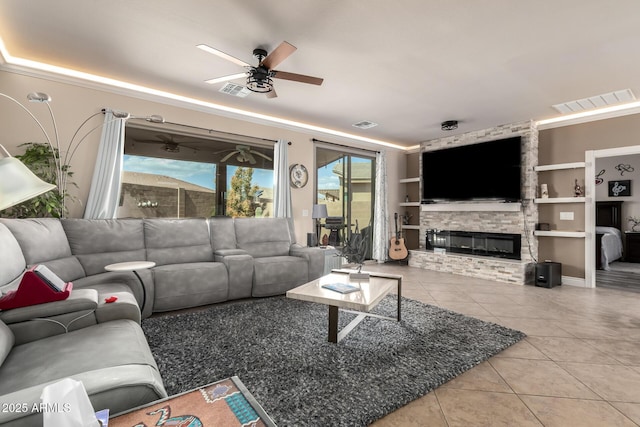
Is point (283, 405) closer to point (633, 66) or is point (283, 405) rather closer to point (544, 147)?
point (633, 66)

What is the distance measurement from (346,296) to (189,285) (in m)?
1.83

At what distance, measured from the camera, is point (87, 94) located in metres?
3.58

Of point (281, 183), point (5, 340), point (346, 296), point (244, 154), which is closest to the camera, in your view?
point (5, 340)

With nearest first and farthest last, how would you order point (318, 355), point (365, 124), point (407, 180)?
point (318, 355) < point (365, 124) < point (407, 180)

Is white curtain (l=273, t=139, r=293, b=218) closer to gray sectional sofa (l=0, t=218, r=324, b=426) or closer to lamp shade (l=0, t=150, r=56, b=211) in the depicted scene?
gray sectional sofa (l=0, t=218, r=324, b=426)

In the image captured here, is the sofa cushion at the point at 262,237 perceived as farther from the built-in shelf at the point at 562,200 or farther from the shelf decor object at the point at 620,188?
the shelf decor object at the point at 620,188

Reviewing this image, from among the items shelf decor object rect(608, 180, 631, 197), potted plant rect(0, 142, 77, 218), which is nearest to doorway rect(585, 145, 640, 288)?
shelf decor object rect(608, 180, 631, 197)

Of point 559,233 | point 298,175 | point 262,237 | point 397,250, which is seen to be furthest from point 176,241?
point 559,233


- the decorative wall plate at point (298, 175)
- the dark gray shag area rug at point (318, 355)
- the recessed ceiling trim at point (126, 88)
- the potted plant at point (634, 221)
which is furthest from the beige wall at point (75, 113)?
the potted plant at point (634, 221)

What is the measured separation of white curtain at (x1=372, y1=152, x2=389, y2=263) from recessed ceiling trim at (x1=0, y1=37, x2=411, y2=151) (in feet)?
5.71

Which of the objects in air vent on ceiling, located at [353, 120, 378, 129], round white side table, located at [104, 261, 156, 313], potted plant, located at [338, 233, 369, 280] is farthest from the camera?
air vent on ceiling, located at [353, 120, 378, 129]

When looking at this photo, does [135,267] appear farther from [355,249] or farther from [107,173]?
[355,249]

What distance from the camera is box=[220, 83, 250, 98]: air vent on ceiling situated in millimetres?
3634

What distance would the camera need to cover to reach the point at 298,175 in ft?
17.6
